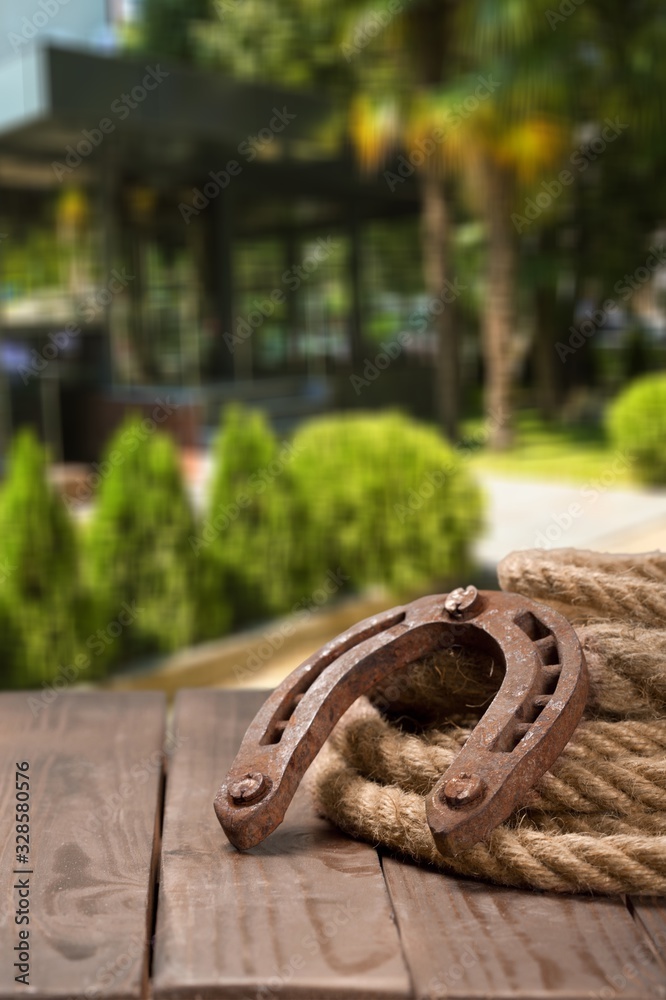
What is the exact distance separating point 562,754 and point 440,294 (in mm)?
12164

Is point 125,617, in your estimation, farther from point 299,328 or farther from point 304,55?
point 304,55

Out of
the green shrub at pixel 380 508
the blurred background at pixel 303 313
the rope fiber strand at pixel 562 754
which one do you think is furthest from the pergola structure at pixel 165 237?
the rope fiber strand at pixel 562 754

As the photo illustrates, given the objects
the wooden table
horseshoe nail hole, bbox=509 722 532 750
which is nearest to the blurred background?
the wooden table

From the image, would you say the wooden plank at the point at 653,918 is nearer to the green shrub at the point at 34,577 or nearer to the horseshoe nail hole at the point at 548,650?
the horseshoe nail hole at the point at 548,650

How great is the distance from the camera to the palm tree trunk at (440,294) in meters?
13.4

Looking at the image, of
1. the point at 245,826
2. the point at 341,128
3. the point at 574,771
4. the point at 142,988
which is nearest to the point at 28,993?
the point at 142,988

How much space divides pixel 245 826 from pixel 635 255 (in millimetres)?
17185

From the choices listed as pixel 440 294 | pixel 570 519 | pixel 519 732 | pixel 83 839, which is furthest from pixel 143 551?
pixel 440 294

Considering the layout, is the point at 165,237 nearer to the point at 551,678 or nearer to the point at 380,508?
the point at 380,508

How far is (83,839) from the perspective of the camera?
48.0 inches

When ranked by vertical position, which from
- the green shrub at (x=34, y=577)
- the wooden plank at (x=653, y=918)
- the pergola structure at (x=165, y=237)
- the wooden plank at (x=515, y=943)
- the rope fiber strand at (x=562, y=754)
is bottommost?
the green shrub at (x=34, y=577)

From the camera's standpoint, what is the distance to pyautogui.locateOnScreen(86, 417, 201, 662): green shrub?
17.1 feet

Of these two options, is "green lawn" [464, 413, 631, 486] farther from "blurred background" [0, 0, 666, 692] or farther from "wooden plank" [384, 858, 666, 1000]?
"wooden plank" [384, 858, 666, 1000]

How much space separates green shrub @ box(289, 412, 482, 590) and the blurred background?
0.06ft
